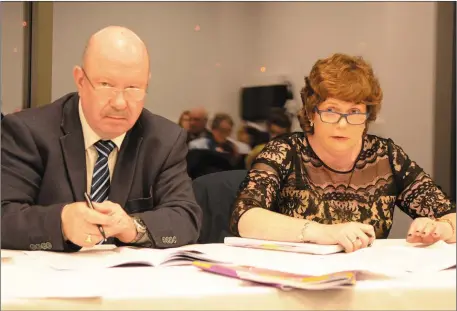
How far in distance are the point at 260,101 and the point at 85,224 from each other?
2.09 metres

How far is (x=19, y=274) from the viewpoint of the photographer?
108 cm

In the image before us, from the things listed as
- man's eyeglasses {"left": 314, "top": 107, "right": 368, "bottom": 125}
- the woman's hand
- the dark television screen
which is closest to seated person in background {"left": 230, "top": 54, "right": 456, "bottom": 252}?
man's eyeglasses {"left": 314, "top": 107, "right": 368, "bottom": 125}

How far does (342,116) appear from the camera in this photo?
192 centimetres

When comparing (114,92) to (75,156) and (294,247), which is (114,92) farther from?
(294,247)

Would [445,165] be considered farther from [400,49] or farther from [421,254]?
[421,254]

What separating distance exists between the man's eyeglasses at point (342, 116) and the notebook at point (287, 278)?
882mm

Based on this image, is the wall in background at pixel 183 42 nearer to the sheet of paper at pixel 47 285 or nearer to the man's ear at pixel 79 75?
the man's ear at pixel 79 75

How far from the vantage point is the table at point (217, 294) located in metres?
0.97

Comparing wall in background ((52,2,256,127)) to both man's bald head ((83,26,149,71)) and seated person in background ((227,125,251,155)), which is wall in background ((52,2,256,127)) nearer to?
A: seated person in background ((227,125,251,155))

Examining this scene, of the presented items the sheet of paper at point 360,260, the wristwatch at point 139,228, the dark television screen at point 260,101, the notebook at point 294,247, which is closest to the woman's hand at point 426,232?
the sheet of paper at point 360,260

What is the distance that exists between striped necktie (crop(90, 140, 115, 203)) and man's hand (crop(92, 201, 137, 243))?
0.23m

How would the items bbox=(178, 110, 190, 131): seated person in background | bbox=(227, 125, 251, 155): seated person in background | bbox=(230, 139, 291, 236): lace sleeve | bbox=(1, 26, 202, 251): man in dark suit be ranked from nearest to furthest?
bbox=(1, 26, 202, 251): man in dark suit → bbox=(230, 139, 291, 236): lace sleeve → bbox=(178, 110, 190, 131): seated person in background → bbox=(227, 125, 251, 155): seated person in background

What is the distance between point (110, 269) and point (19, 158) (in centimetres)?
56

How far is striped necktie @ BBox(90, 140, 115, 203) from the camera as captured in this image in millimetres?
1667
